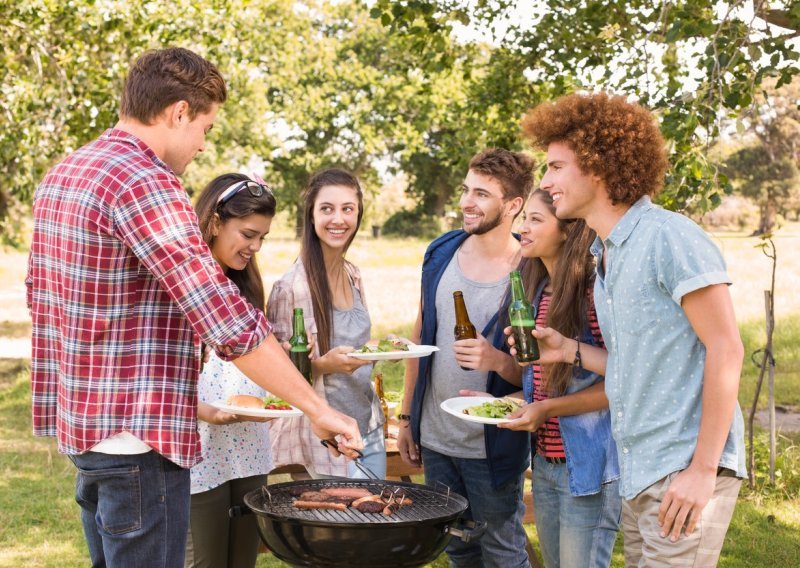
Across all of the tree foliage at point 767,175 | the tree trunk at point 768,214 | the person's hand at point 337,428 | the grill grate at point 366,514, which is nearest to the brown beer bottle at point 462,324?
the grill grate at point 366,514

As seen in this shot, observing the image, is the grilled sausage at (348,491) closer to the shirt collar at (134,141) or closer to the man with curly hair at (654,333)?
the man with curly hair at (654,333)

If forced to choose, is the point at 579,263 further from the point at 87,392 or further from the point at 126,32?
the point at 126,32

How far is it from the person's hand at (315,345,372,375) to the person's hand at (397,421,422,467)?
0.55m

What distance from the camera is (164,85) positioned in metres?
2.58

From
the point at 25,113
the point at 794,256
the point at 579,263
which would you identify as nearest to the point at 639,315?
the point at 579,263

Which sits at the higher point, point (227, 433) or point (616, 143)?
point (616, 143)

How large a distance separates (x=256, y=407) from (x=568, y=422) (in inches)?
43.3

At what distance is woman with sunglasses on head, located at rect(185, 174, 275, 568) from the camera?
11.9ft

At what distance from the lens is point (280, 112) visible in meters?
31.3

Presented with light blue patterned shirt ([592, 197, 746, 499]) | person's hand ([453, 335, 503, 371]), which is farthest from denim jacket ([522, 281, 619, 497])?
light blue patterned shirt ([592, 197, 746, 499])

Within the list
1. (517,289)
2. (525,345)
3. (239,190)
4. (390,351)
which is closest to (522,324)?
(525,345)

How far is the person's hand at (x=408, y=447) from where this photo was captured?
422 centimetres

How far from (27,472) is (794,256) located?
74.0 feet

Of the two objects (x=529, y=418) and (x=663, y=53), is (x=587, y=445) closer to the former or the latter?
(x=529, y=418)
